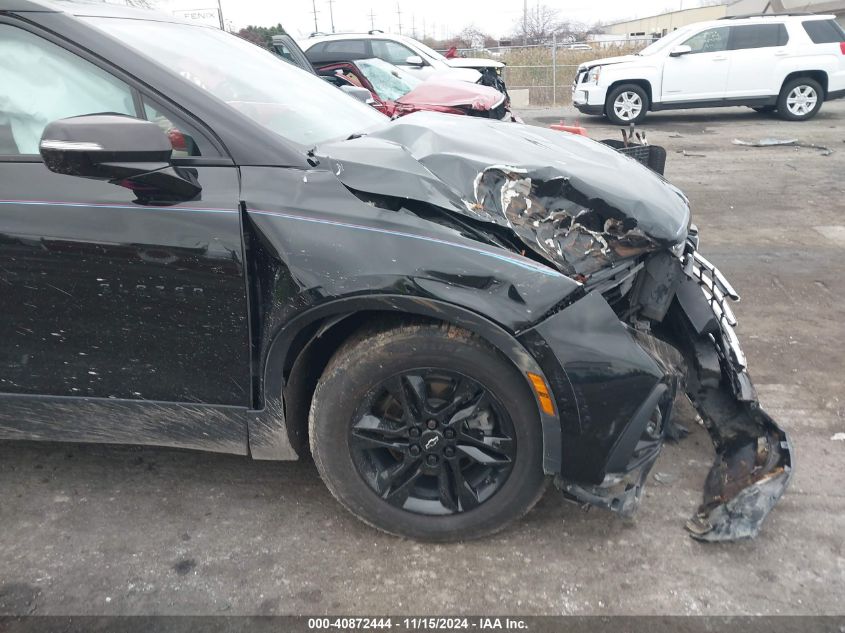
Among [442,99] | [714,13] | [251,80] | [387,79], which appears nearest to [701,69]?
[387,79]

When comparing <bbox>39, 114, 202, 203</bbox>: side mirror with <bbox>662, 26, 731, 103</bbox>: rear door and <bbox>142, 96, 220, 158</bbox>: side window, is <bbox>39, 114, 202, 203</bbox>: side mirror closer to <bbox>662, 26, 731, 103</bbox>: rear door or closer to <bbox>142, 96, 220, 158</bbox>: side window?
<bbox>142, 96, 220, 158</bbox>: side window

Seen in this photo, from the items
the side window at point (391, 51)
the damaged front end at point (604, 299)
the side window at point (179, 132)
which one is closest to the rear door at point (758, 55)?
the side window at point (391, 51)

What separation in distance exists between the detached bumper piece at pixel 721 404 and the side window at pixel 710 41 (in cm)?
1197

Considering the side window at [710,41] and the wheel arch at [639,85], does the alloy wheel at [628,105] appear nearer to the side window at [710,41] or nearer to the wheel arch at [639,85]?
the wheel arch at [639,85]

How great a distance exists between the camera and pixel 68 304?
2.22 metres

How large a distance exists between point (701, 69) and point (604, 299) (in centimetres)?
1273

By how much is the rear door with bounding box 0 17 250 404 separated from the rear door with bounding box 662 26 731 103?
509 inches

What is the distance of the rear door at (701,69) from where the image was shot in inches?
501

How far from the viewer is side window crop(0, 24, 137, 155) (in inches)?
87.0

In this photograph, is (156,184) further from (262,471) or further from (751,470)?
(751,470)

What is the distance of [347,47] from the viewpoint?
43.9ft

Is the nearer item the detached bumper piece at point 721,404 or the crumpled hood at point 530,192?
the crumpled hood at point 530,192

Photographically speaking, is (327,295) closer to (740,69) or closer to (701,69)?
(701,69)

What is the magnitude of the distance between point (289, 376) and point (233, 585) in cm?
75
